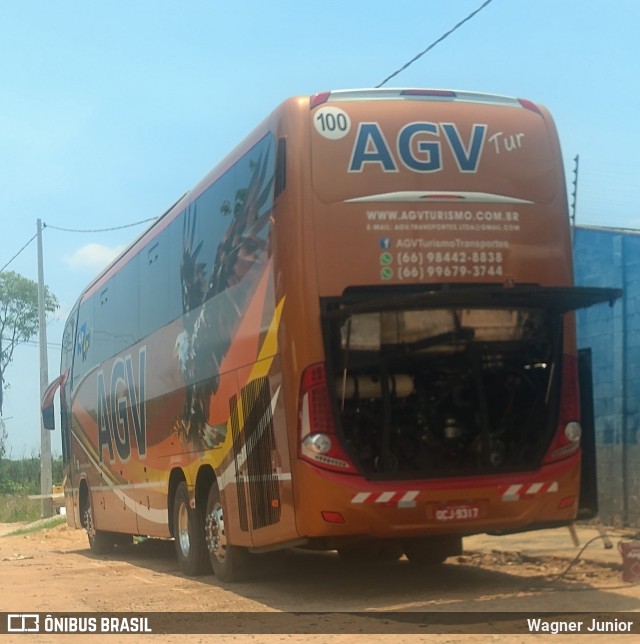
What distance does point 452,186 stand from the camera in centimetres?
985

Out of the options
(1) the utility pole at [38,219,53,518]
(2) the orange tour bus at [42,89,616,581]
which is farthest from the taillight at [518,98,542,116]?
(1) the utility pole at [38,219,53,518]

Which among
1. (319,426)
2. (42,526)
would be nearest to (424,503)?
(319,426)

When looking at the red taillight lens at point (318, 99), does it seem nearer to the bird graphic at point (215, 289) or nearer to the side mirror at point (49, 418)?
the bird graphic at point (215, 289)

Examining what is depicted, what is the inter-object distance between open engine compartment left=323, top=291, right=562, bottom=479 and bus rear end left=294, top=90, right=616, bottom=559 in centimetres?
1

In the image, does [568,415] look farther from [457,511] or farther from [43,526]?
[43,526]

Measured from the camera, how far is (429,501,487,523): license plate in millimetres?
9469

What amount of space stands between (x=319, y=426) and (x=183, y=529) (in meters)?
4.69

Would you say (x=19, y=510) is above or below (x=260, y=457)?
below

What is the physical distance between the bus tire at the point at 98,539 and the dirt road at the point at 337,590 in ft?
12.5

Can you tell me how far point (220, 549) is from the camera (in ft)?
39.6

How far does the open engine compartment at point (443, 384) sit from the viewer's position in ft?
31.6

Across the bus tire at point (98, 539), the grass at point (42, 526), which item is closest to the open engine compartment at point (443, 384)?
the bus tire at point (98, 539)

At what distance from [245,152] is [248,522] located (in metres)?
3.60

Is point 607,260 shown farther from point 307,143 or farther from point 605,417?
point 307,143
